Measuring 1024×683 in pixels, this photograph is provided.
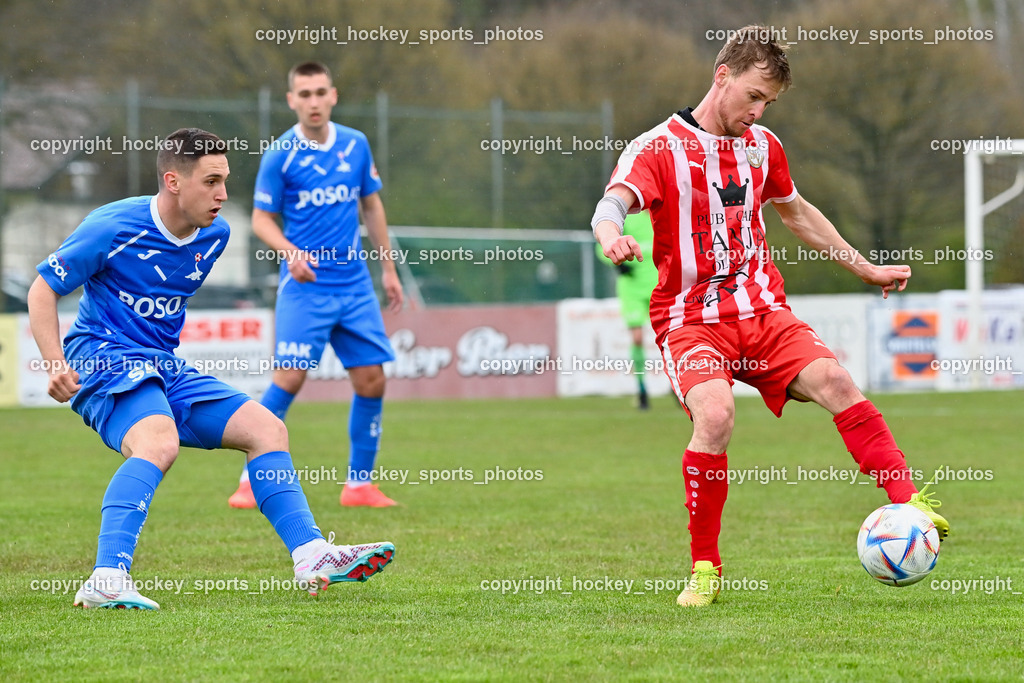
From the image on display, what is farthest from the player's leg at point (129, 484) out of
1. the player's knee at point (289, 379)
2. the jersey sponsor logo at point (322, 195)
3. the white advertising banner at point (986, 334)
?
the white advertising banner at point (986, 334)

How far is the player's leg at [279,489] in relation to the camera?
4559 mm

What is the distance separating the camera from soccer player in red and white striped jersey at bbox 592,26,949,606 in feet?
15.1

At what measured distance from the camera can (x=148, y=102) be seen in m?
20.6

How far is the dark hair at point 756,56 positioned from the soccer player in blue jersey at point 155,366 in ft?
6.03

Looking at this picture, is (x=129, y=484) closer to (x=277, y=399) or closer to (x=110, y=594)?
(x=110, y=594)

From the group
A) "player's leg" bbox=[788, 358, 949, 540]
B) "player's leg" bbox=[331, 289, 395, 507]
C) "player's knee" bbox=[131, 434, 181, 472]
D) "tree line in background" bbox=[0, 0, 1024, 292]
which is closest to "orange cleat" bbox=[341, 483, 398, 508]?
"player's leg" bbox=[331, 289, 395, 507]

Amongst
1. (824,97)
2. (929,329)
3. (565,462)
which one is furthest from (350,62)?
(565,462)

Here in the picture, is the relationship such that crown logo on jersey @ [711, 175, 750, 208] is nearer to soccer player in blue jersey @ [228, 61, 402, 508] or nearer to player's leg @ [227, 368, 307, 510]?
soccer player in blue jersey @ [228, 61, 402, 508]

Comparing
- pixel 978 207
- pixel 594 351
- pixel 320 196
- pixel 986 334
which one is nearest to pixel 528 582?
pixel 320 196

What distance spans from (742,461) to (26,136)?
17.0 m

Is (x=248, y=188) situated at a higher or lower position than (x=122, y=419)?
higher

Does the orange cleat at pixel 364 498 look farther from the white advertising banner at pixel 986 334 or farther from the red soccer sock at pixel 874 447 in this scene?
the white advertising banner at pixel 986 334

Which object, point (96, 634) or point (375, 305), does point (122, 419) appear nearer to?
point (96, 634)

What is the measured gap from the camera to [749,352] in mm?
4773
